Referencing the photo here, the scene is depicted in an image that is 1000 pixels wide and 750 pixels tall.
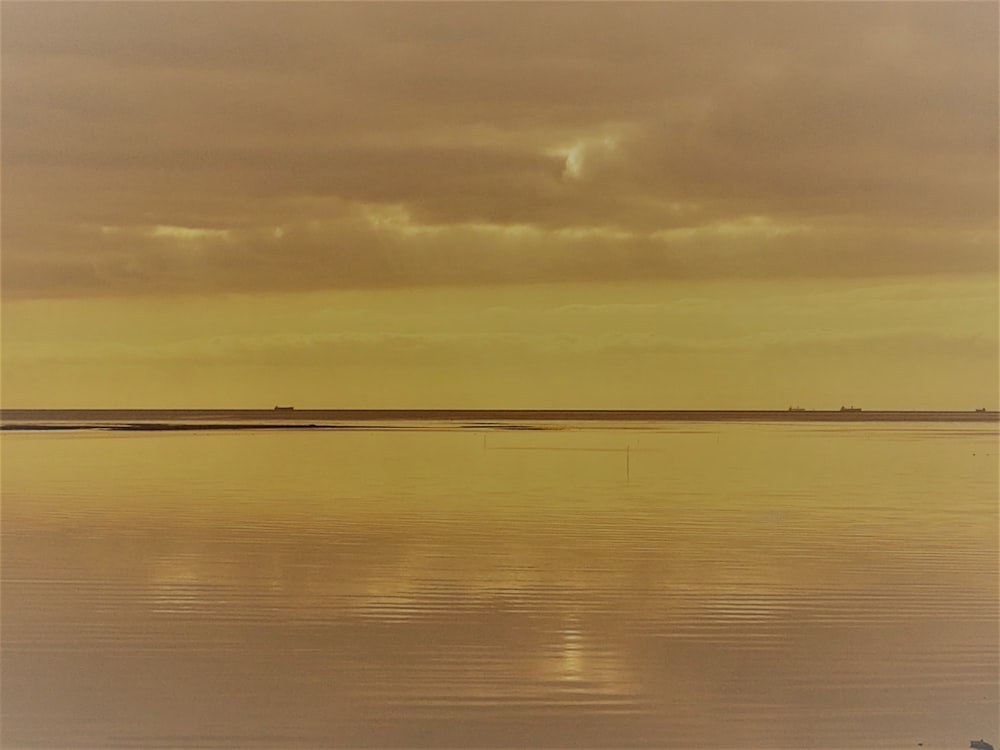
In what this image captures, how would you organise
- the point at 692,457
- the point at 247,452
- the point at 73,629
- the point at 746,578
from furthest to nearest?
the point at 247,452 < the point at 692,457 < the point at 746,578 < the point at 73,629

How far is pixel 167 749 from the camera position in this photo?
41.1 ft

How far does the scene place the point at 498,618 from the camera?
1783 cm

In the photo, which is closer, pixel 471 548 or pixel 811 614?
pixel 811 614

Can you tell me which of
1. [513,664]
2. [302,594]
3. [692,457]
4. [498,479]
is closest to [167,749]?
[513,664]

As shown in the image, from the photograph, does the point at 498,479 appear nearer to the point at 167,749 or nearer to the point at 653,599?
the point at 653,599

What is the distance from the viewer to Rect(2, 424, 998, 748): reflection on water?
13.3 m

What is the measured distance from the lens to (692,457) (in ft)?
181

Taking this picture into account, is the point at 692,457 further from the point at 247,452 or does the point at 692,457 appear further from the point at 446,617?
the point at 446,617

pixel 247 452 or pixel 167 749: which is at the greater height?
pixel 247 452

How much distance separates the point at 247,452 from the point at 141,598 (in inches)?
1603

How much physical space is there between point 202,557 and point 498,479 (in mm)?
18919

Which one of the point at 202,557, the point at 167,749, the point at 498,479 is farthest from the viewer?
the point at 498,479

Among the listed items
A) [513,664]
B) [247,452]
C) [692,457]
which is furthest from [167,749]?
[247,452]

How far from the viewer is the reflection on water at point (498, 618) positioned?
13.3m
